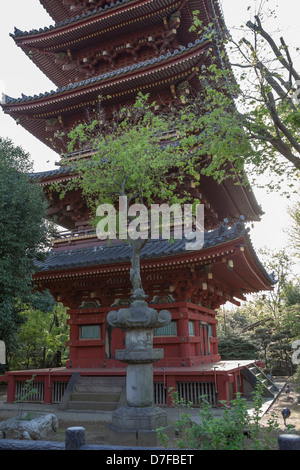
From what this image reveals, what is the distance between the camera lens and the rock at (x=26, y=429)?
737 centimetres

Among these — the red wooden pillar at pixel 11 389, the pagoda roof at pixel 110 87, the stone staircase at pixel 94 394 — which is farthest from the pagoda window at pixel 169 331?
the pagoda roof at pixel 110 87

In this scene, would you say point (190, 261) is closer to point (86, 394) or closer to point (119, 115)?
→ point (86, 394)

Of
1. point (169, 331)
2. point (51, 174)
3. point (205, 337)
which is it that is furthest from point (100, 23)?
point (205, 337)

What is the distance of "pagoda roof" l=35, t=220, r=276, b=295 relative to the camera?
9992 millimetres

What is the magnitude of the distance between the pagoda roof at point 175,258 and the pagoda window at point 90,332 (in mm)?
2323

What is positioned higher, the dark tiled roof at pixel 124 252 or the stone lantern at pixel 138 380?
the dark tiled roof at pixel 124 252

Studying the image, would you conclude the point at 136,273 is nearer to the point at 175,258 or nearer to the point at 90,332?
the point at 175,258

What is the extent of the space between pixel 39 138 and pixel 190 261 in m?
11.5

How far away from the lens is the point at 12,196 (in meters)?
9.09

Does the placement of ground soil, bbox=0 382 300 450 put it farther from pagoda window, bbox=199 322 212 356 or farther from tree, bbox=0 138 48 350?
pagoda window, bbox=199 322 212 356

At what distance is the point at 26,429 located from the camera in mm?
7430

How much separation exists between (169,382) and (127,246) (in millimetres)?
4709

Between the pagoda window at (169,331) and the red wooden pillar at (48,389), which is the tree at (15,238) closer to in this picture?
the red wooden pillar at (48,389)

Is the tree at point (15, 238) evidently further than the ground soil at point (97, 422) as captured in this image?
Yes
